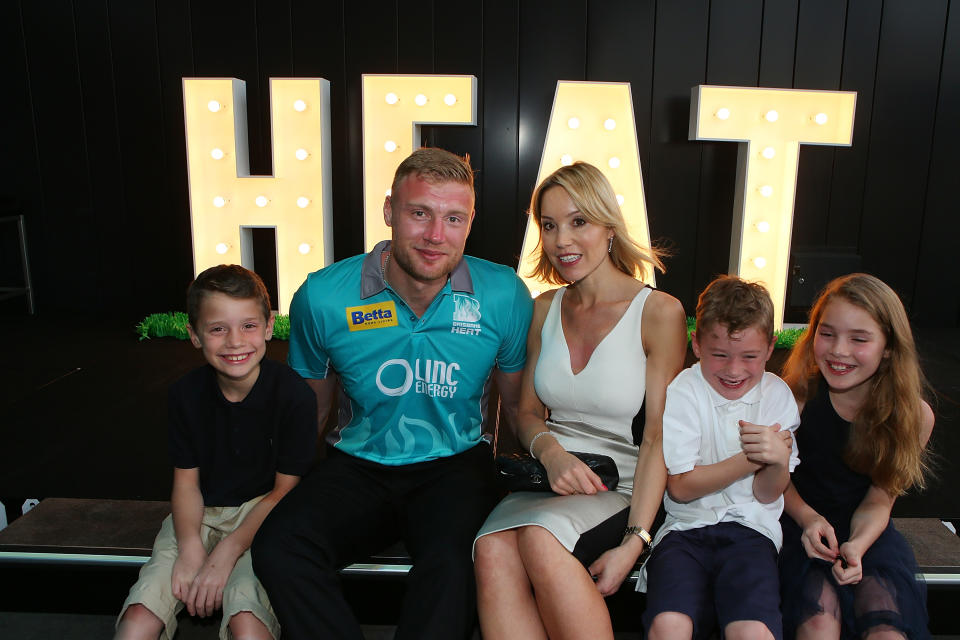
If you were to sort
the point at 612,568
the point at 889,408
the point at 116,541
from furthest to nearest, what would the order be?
the point at 116,541 → the point at 889,408 → the point at 612,568

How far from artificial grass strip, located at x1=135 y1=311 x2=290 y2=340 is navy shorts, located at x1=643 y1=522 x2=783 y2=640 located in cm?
289

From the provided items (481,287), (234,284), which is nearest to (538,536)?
(481,287)

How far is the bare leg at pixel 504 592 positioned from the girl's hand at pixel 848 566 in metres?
0.62

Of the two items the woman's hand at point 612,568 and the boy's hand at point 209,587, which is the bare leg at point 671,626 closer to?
the woman's hand at point 612,568

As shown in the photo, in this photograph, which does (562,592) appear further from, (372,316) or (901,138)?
(901,138)

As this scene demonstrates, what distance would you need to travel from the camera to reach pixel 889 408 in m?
1.53

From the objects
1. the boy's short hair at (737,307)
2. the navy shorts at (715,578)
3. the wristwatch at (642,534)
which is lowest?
the navy shorts at (715,578)

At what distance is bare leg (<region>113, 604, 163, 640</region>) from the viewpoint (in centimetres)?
137

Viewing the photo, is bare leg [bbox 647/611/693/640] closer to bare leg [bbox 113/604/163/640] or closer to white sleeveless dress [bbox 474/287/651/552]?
white sleeveless dress [bbox 474/287/651/552]

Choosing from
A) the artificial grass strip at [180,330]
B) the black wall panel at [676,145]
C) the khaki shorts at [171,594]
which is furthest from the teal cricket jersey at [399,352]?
the black wall panel at [676,145]

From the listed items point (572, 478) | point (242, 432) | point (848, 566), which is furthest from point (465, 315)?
point (848, 566)

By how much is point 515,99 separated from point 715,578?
11.1 ft

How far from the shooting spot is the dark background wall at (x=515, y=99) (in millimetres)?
4102

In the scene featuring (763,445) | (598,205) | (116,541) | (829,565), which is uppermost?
(598,205)
